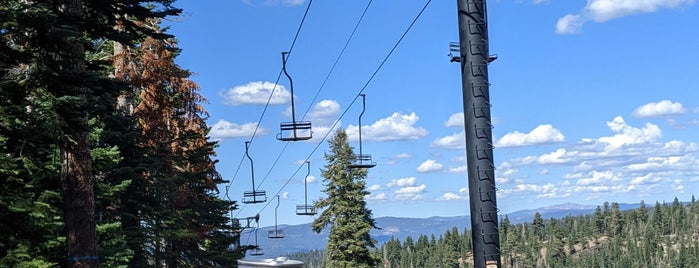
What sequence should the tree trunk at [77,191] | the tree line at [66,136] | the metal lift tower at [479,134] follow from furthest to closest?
the tree trunk at [77,191]
the tree line at [66,136]
the metal lift tower at [479,134]

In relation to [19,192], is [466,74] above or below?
above

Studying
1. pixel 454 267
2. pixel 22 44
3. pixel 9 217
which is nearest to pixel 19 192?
pixel 9 217

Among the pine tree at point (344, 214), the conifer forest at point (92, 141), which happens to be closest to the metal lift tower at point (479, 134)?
the conifer forest at point (92, 141)

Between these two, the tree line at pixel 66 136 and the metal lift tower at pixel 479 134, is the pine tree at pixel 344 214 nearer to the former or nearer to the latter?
the tree line at pixel 66 136

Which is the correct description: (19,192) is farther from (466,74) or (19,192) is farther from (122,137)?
(122,137)

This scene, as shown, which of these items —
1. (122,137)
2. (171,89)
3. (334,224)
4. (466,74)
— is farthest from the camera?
(334,224)

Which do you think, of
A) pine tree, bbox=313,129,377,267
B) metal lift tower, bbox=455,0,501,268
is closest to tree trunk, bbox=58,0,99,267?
metal lift tower, bbox=455,0,501,268

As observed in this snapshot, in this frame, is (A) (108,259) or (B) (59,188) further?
(A) (108,259)

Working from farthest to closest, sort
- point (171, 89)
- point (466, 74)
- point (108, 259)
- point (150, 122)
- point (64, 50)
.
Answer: point (171, 89) < point (150, 122) < point (108, 259) < point (64, 50) < point (466, 74)

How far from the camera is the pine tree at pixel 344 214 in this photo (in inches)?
2035

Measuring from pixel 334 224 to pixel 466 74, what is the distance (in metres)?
42.6

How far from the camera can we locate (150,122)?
25.7 m

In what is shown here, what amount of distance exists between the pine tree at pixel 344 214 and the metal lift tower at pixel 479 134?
39.9 metres

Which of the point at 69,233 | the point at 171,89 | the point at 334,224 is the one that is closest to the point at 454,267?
the point at 334,224
